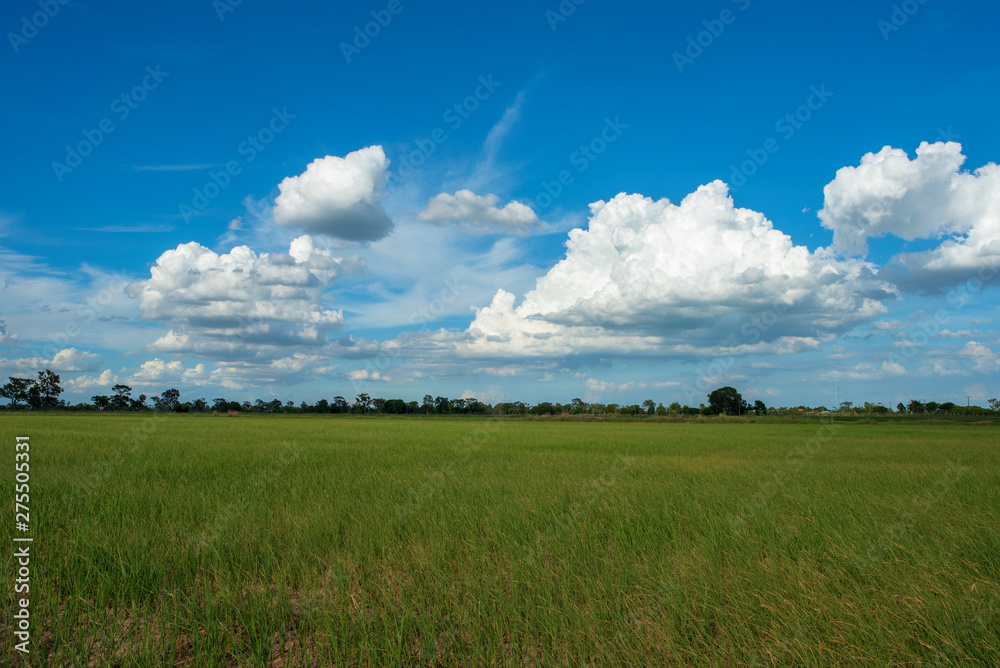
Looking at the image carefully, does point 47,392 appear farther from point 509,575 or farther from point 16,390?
point 509,575

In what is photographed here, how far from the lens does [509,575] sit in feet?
17.3

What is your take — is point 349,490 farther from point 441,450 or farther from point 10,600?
point 441,450

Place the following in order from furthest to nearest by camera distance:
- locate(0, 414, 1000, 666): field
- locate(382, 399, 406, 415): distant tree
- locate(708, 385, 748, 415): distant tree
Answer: locate(382, 399, 406, 415): distant tree, locate(708, 385, 748, 415): distant tree, locate(0, 414, 1000, 666): field

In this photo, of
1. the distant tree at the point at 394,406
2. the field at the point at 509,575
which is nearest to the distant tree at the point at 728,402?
the distant tree at the point at 394,406

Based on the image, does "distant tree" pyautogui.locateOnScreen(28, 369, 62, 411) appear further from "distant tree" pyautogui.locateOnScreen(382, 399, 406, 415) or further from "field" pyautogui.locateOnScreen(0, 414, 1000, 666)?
"field" pyautogui.locateOnScreen(0, 414, 1000, 666)

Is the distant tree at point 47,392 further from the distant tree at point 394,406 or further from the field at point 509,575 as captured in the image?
the field at point 509,575

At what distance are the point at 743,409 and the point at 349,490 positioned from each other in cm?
11647

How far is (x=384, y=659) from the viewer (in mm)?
3896

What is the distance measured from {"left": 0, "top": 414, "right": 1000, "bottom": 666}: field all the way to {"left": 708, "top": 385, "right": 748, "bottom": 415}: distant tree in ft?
357

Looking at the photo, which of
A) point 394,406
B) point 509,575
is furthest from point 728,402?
point 509,575

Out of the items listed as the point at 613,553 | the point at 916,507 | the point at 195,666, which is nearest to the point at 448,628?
the point at 195,666

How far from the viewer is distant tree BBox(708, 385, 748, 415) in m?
111

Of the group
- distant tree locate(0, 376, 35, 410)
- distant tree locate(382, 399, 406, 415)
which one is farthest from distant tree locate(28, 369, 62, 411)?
distant tree locate(382, 399, 406, 415)

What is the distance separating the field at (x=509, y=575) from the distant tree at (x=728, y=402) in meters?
109
